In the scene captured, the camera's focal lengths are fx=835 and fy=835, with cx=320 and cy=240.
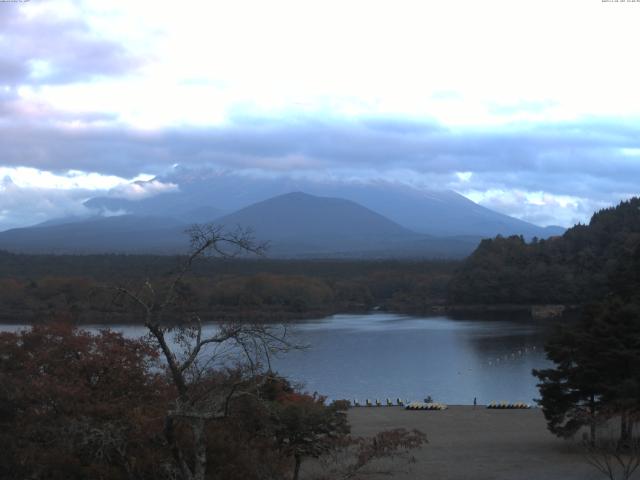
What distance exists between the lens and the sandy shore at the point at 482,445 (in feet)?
42.1

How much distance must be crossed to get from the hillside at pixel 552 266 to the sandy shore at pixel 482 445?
39.6m

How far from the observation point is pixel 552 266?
6200cm

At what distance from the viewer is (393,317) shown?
2267 inches

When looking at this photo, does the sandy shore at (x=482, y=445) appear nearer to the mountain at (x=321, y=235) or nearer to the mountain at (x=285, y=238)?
the mountain at (x=285, y=238)

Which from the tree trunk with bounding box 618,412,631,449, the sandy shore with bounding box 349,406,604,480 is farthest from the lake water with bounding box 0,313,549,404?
the tree trunk with bounding box 618,412,631,449

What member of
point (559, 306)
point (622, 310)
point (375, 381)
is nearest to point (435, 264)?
point (559, 306)

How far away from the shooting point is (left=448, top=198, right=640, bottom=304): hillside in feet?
194

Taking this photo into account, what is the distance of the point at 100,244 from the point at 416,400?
12837 centimetres

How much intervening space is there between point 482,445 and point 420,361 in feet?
58.0

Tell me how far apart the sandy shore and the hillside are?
39582mm

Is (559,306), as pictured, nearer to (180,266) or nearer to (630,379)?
(630,379)

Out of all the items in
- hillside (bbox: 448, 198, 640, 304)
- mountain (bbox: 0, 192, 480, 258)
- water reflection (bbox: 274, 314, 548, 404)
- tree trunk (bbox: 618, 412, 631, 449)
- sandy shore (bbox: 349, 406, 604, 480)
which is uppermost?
mountain (bbox: 0, 192, 480, 258)

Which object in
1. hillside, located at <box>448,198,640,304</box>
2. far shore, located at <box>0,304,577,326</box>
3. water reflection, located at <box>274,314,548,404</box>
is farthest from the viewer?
hillside, located at <box>448,198,640,304</box>

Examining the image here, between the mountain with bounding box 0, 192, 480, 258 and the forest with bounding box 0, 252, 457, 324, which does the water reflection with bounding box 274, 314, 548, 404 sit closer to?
the forest with bounding box 0, 252, 457, 324
